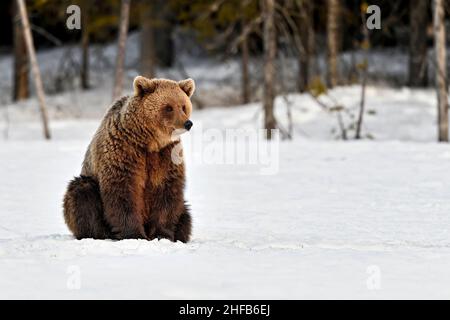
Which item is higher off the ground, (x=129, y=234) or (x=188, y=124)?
(x=188, y=124)

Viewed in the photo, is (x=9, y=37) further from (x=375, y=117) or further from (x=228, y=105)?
(x=375, y=117)

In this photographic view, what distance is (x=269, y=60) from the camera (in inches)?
755

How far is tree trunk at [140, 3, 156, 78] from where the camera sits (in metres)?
27.3

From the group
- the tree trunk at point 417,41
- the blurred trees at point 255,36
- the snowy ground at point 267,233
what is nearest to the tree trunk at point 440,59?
the snowy ground at point 267,233

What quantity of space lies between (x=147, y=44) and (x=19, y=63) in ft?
14.4

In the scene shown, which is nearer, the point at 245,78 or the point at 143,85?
the point at 143,85

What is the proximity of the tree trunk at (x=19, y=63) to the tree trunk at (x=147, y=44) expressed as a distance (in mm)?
3921

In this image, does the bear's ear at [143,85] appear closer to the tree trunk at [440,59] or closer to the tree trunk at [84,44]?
the tree trunk at [440,59]

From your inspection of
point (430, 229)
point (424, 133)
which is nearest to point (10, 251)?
point (430, 229)

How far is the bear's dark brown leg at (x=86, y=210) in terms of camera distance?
748 centimetres

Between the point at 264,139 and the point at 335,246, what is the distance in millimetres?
12383

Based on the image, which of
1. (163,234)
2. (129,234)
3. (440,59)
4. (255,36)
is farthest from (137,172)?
(255,36)

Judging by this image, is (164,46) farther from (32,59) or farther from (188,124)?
(188,124)

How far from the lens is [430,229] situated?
9.25 m
